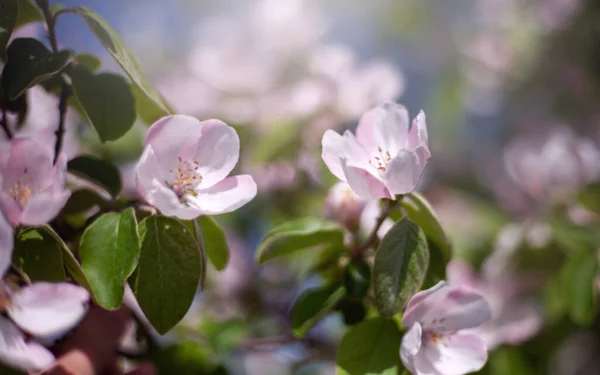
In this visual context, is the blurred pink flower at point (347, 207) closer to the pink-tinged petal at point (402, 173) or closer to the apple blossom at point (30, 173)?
the pink-tinged petal at point (402, 173)

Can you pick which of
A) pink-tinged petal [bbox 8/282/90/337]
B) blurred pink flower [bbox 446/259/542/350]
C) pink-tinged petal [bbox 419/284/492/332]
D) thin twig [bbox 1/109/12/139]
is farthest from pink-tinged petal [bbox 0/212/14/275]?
blurred pink flower [bbox 446/259/542/350]

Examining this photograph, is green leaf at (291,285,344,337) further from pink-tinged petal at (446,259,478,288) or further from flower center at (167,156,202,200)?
pink-tinged petal at (446,259,478,288)

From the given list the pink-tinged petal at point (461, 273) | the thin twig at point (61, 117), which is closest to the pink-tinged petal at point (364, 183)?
the thin twig at point (61, 117)

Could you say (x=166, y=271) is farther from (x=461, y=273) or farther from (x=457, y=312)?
(x=461, y=273)

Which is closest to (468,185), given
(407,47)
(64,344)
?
(407,47)

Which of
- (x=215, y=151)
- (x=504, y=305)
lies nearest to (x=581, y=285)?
(x=504, y=305)

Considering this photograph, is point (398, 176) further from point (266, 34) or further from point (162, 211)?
point (266, 34)
